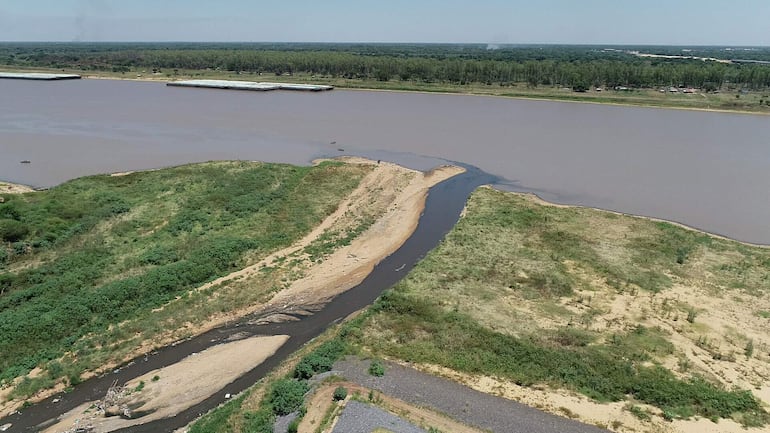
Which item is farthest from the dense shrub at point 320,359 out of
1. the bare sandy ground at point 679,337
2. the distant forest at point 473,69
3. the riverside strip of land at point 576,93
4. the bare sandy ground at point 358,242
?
the distant forest at point 473,69

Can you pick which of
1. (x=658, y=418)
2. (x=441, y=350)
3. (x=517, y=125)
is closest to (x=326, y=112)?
(x=517, y=125)

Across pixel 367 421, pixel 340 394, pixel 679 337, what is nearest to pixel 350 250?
pixel 340 394

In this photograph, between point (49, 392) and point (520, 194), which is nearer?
point (49, 392)

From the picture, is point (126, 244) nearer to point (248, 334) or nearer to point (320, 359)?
point (248, 334)

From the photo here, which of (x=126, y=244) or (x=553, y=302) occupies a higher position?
(x=126, y=244)

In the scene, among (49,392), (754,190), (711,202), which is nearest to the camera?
(49,392)

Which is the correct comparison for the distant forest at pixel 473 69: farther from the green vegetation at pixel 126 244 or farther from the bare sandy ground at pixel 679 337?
the bare sandy ground at pixel 679 337

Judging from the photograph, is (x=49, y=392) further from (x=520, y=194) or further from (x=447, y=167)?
(x=447, y=167)

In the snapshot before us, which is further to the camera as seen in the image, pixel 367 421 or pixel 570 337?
→ pixel 570 337
